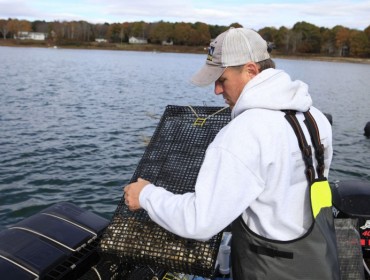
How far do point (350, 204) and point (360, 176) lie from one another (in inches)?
416

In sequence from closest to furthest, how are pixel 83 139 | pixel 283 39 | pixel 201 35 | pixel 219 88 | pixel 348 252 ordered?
pixel 219 88 → pixel 348 252 → pixel 83 139 → pixel 283 39 → pixel 201 35

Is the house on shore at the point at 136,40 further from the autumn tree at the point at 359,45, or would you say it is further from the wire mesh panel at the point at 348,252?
the wire mesh panel at the point at 348,252

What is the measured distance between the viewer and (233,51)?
2229 millimetres

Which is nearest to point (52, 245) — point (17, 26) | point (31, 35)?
point (17, 26)

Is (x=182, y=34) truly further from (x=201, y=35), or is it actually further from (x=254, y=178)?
(x=254, y=178)

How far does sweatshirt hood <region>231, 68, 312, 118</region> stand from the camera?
2070 mm

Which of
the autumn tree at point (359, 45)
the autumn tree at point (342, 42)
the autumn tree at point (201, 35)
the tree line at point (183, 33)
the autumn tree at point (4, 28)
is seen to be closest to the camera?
the autumn tree at point (359, 45)

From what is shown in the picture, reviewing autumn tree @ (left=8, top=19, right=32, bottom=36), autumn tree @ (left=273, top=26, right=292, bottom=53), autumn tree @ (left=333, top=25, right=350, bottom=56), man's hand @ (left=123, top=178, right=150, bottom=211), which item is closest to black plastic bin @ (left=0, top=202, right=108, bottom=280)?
man's hand @ (left=123, top=178, right=150, bottom=211)

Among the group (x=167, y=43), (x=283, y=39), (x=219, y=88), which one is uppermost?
(x=283, y=39)

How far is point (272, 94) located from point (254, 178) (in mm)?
431

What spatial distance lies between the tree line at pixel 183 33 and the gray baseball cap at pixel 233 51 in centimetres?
13782

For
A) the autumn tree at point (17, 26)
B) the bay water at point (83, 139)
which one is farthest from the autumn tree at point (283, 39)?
the bay water at point (83, 139)

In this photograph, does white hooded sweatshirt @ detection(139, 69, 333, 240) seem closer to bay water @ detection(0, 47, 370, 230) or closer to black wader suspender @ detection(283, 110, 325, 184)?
black wader suspender @ detection(283, 110, 325, 184)

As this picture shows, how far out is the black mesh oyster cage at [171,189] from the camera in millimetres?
2664
